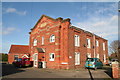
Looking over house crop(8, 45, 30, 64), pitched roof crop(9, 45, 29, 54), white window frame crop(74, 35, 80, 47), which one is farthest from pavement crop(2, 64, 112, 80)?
pitched roof crop(9, 45, 29, 54)

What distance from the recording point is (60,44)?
1988 centimetres

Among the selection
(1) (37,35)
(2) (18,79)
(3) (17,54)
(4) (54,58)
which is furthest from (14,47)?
(2) (18,79)

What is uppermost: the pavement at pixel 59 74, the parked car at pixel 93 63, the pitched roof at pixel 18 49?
the pitched roof at pixel 18 49

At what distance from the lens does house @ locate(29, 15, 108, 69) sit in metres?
19.1

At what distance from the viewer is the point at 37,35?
2483cm

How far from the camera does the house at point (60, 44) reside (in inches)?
752

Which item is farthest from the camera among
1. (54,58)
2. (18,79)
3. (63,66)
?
(54,58)

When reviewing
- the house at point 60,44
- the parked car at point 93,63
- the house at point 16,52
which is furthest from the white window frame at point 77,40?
the house at point 16,52

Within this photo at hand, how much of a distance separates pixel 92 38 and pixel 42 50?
433 inches

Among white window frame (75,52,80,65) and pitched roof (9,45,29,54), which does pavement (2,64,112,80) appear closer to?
white window frame (75,52,80,65)

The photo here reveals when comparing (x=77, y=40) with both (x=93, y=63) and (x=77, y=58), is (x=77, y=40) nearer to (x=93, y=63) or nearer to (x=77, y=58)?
(x=77, y=58)

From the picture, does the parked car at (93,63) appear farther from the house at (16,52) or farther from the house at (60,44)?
the house at (16,52)

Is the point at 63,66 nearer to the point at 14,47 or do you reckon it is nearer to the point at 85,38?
the point at 85,38

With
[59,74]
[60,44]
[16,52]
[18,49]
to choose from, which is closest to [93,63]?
[60,44]
